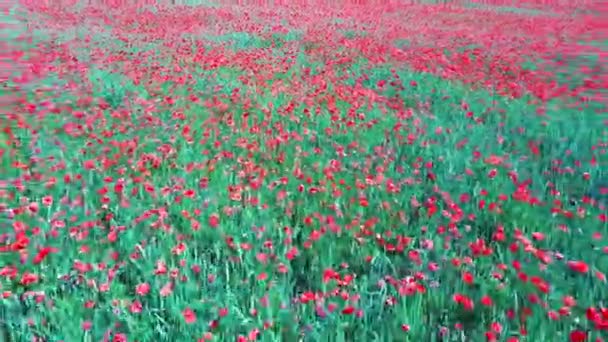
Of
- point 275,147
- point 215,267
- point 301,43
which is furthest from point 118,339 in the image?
point 301,43

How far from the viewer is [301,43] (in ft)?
46.1

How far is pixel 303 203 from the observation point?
473 cm

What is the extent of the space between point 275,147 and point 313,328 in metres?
3.37

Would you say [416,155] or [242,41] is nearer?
[416,155]

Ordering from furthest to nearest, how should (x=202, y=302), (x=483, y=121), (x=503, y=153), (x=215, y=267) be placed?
(x=483, y=121)
(x=503, y=153)
(x=215, y=267)
(x=202, y=302)

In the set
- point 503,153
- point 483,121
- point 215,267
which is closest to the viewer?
point 215,267

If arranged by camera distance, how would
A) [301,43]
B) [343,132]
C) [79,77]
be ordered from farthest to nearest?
[301,43] < [79,77] < [343,132]

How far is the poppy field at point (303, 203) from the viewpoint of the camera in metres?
3.22

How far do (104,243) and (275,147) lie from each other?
2.53 metres

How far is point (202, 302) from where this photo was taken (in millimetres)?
3234

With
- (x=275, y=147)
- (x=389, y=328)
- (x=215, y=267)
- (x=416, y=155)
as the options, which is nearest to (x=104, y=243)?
(x=215, y=267)

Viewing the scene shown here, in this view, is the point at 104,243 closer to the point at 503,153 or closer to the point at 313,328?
the point at 313,328

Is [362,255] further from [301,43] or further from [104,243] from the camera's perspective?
[301,43]

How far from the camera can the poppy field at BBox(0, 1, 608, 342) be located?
3.22 metres
